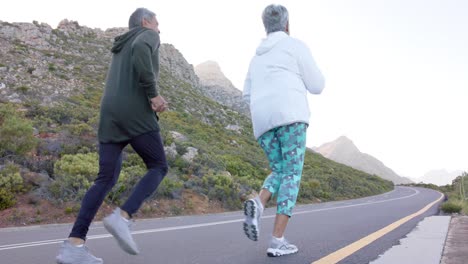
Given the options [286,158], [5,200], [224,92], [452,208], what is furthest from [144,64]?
[224,92]

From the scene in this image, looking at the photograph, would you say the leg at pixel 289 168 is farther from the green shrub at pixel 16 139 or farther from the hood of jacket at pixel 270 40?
the green shrub at pixel 16 139

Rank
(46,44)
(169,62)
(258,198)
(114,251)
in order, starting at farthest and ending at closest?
(169,62), (46,44), (114,251), (258,198)

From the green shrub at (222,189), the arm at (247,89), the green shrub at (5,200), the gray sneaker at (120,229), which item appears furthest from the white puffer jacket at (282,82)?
the green shrub at (222,189)

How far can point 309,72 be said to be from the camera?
4.00 metres

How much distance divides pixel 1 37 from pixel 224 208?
38.8 metres

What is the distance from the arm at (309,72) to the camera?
400 cm

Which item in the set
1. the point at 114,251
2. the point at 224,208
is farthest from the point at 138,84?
the point at 224,208

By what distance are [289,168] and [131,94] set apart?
1367 mm

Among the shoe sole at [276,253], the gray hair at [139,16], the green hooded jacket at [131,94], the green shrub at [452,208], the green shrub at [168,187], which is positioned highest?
the gray hair at [139,16]

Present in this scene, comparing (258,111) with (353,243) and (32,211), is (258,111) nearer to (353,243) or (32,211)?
(353,243)

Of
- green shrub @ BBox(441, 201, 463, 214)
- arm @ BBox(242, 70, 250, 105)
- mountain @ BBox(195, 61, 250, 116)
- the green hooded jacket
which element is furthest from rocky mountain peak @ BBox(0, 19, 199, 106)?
the green hooded jacket

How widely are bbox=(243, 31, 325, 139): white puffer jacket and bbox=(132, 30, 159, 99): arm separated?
907mm

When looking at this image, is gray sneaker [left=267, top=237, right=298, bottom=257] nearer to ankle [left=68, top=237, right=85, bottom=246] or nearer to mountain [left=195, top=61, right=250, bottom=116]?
ankle [left=68, top=237, right=85, bottom=246]

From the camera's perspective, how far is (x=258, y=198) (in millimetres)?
3922
